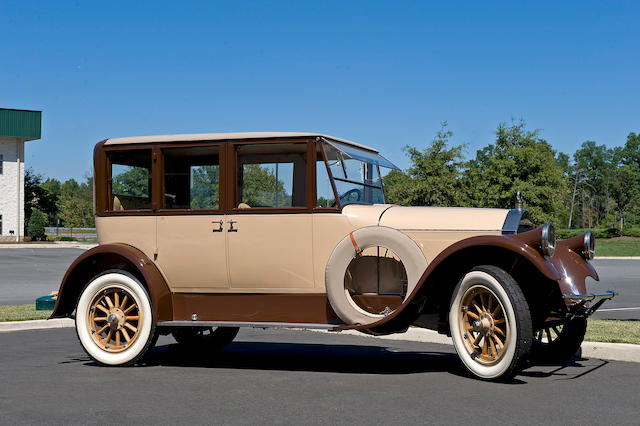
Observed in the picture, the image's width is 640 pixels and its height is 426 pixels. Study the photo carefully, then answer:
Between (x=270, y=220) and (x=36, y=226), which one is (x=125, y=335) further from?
(x=36, y=226)

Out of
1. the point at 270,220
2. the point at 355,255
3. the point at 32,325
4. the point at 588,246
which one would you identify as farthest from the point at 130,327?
the point at 588,246

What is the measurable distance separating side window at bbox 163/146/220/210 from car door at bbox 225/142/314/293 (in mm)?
243

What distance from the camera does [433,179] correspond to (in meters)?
49.4

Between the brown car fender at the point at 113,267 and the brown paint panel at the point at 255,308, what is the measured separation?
0.17 meters

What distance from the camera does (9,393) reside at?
5871 millimetres

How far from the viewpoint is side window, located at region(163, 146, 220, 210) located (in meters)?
7.48

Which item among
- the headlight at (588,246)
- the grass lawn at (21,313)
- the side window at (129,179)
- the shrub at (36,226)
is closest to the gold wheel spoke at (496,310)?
the headlight at (588,246)

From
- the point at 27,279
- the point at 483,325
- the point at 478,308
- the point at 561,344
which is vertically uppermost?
the point at 478,308

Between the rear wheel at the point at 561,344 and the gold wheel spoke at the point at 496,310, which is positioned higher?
the gold wheel spoke at the point at 496,310

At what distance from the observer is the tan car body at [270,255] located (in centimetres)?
656

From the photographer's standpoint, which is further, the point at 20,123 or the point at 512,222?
the point at 20,123

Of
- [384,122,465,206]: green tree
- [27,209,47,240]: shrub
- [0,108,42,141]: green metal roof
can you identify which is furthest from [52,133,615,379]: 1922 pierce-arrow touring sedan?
[0,108,42,141]: green metal roof

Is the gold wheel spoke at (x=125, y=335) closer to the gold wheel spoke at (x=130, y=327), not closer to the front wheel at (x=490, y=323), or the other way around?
the gold wheel spoke at (x=130, y=327)

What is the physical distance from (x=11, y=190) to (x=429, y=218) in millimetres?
58638
